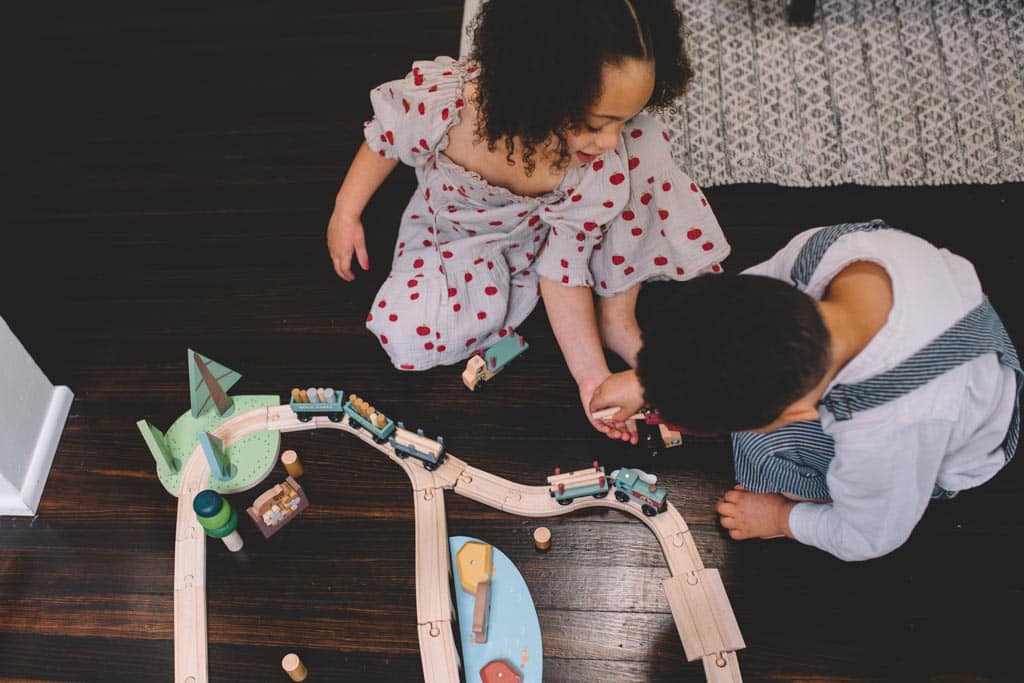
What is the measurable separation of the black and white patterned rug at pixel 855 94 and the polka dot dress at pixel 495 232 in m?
0.37

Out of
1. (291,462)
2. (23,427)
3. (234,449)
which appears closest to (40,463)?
(23,427)

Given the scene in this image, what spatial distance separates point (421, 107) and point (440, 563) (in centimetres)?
62

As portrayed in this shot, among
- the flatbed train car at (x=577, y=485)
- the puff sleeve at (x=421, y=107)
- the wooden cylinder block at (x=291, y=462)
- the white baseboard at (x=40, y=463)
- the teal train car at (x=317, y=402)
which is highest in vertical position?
the puff sleeve at (x=421, y=107)

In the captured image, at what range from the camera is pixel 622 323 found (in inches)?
52.7

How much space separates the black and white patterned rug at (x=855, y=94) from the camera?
1590 millimetres

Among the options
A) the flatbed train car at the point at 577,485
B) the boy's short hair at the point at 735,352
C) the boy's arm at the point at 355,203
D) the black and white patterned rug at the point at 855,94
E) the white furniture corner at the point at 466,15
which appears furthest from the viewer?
the white furniture corner at the point at 466,15

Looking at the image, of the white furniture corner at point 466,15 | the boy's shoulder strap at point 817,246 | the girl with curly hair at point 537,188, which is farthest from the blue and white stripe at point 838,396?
the white furniture corner at point 466,15

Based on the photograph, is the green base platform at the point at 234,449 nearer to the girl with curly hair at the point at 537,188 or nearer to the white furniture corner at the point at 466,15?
the girl with curly hair at the point at 537,188

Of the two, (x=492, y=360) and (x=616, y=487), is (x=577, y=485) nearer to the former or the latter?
(x=616, y=487)

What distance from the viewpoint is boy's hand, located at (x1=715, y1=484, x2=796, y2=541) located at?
46.7 inches

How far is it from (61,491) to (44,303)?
0.38 meters

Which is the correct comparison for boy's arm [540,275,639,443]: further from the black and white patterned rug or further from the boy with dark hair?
the black and white patterned rug

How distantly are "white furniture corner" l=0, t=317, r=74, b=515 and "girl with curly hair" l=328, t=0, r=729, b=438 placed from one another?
1.61 ft

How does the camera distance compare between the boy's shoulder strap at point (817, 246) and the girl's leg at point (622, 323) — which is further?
the girl's leg at point (622, 323)
